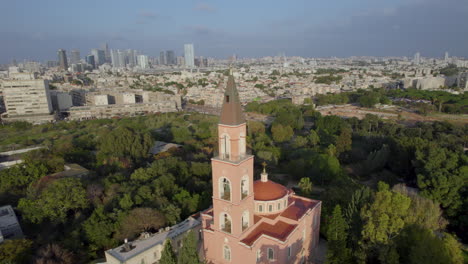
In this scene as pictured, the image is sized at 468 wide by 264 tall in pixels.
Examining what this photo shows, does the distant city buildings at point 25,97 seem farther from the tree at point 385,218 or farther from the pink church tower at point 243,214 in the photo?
the tree at point 385,218

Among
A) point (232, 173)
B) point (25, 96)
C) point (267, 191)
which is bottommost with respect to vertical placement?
point (267, 191)

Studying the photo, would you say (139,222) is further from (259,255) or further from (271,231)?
(271,231)

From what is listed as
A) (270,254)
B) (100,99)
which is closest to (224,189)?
(270,254)

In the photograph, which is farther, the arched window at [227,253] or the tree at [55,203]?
the tree at [55,203]

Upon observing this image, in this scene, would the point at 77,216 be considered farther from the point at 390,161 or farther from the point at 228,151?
the point at 390,161

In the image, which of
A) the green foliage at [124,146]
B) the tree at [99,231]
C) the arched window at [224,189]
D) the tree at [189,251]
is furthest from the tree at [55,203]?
the tree at [189,251]

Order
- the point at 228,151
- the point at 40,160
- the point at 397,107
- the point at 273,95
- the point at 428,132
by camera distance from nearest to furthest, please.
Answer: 1. the point at 228,151
2. the point at 40,160
3. the point at 428,132
4. the point at 397,107
5. the point at 273,95

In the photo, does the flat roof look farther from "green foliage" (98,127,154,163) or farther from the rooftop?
"green foliage" (98,127,154,163)

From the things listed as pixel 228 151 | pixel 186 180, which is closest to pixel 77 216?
pixel 186 180
